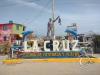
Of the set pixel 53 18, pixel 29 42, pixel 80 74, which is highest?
pixel 53 18

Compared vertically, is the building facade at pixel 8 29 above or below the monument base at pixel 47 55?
above

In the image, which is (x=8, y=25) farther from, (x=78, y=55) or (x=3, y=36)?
(x=78, y=55)

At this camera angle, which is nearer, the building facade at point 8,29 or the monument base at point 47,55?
the monument base at point 47,55

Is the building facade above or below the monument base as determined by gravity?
above

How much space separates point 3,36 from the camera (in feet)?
164

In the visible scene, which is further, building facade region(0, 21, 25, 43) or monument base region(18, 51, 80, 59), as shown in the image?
building facade region(0, 21, 25, 43)

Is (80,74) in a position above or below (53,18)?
below

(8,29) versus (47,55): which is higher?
(8,29)

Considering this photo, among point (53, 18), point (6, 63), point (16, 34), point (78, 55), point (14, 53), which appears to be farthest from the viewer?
point (16, 34)

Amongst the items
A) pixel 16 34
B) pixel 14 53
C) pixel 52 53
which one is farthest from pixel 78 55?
pixel 16 34

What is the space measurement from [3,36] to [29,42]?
2699 centimetres

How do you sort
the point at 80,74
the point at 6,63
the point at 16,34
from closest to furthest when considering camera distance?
the point at 80,74, the point at 6,63, the point at 16,34

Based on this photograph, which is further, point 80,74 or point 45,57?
point 45,57

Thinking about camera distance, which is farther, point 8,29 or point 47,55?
point 8,29
